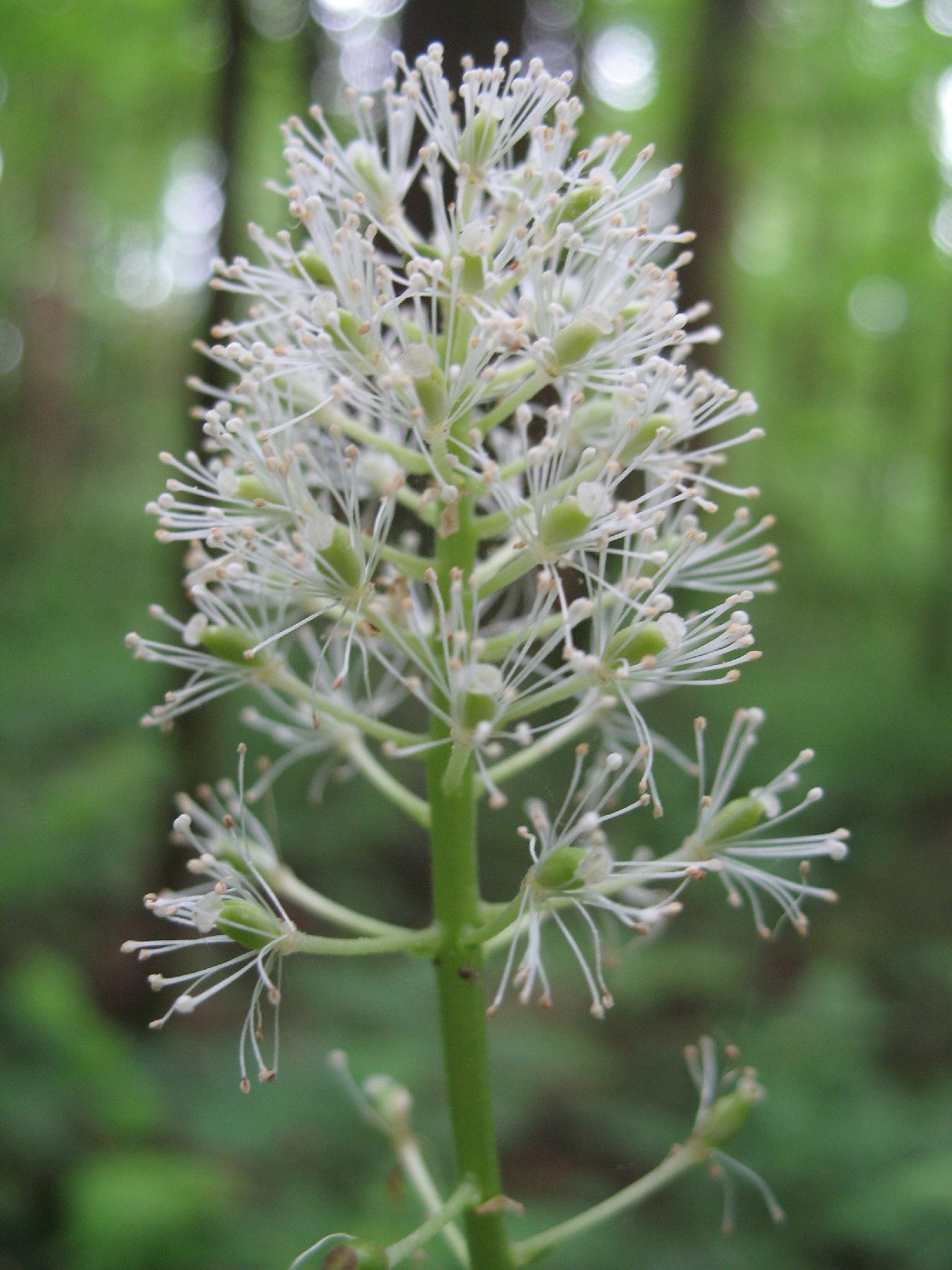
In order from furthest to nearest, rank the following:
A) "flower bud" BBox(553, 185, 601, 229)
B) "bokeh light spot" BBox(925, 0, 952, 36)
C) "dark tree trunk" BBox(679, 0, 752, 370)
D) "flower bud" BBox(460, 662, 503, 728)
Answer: "bokeh light spot" BBox(925, 0, 952, 36) < "dark tree trunk" BBox(679, 0, 752, 370) < "flower bud" BBox(553, 185, 601, 229) < "flower bud" BBox(460, 662, 503, 728)

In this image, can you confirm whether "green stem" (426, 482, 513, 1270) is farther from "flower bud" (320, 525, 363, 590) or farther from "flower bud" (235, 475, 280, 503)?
"flower bud" (235, 475, 280, 503)

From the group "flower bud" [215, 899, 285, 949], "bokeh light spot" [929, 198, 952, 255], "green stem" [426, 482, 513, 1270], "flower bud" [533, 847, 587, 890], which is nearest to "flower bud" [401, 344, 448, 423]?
"green stem" [426, 482, 513, 1270]

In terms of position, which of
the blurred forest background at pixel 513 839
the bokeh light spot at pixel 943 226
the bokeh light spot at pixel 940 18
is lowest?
the blurred forest background at pixel 513 839

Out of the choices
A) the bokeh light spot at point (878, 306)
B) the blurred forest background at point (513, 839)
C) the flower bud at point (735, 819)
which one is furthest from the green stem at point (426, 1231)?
the bokeh light spot at point (878, 306)

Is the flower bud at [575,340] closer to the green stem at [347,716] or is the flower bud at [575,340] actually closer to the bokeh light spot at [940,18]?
the green stem at [347,716]

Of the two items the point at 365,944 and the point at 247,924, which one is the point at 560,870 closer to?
the point at 365,944
